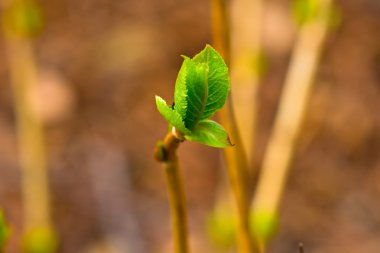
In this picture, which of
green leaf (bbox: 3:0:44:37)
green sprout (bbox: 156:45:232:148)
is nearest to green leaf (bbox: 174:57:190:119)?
green sprout (bbox: 156:45:232:148)

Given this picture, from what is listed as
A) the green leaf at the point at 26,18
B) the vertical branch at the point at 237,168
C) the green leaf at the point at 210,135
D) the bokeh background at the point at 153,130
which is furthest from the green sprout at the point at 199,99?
the bokeh background at the point at 153,130

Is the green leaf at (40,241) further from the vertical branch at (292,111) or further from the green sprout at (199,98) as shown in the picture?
the green sprout at (199,98)

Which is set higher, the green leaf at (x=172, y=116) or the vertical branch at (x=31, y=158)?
the vertical branch at (x=31, y=158)

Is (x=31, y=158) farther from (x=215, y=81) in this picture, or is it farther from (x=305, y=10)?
(x=215, y=81)

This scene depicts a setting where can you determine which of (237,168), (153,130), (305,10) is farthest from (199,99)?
(153,130)

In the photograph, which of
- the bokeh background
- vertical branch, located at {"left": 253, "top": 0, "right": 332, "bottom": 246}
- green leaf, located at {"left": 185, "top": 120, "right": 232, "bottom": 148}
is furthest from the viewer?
the bokeh background

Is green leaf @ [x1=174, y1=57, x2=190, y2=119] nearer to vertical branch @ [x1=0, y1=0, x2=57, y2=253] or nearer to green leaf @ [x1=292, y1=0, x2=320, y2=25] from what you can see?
green leaf @ [x1=292, y1=0, x2=320, y2=25]

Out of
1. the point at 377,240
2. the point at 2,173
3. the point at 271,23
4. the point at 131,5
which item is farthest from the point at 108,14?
the point at 377,240

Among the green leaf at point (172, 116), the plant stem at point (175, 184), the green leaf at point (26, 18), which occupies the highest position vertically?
the green leaf at point (26, 18)
